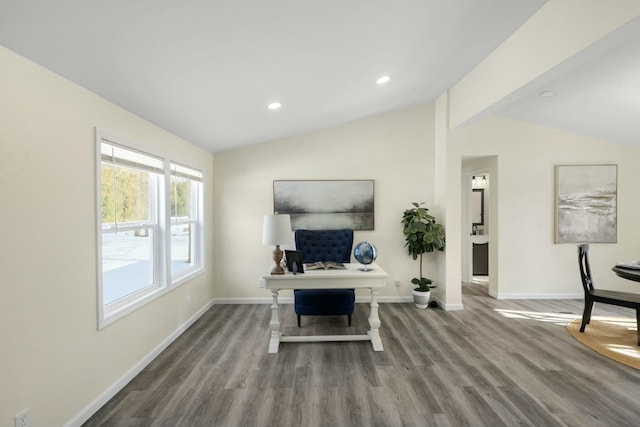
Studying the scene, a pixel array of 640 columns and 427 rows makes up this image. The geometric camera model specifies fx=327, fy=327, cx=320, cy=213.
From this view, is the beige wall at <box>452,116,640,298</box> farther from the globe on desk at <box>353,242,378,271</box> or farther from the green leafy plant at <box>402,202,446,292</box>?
the globe on desk at <box>353,242,378,271</box>

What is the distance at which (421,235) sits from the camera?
15.1 ft

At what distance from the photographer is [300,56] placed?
2.45 meters

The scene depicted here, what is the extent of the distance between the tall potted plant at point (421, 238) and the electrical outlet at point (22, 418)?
4.08 m

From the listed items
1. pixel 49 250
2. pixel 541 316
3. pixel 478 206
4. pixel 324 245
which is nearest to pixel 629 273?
pixel 541 316

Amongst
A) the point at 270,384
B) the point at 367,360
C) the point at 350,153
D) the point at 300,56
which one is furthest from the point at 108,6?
the point at 350,153

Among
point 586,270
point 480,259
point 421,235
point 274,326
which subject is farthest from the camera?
point 480,259

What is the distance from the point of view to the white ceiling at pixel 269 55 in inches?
64.2

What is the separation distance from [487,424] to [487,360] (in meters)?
1.02

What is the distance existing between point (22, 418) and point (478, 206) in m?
7.43

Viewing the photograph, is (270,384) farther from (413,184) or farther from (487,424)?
(413,184)

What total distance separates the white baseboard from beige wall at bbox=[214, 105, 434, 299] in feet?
4.40

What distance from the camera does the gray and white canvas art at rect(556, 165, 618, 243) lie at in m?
4.96

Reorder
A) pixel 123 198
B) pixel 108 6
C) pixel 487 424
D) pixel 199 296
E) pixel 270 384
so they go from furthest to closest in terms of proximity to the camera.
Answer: pixel 199 296, pixel 123 198, pixel 270 384, pixel 487 424, pixel 108 6

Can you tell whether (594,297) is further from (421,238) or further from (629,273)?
→ (421,238)
